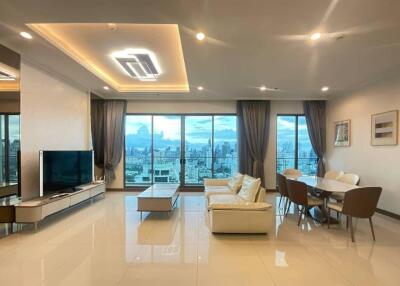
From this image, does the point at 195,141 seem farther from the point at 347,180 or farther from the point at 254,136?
the point at 347,180

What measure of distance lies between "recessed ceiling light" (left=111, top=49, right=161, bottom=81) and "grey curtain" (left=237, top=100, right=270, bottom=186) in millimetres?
3274

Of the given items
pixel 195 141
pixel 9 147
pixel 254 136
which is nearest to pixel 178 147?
pixel 195 141

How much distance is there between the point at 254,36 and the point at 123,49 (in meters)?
2.37

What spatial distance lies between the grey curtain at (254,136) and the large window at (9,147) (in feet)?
19.0

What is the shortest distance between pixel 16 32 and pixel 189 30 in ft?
8.04

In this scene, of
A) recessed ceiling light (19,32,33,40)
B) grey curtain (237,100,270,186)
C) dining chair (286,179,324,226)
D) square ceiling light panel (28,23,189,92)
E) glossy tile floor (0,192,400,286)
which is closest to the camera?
glossy tile floor (0,192,400,286)

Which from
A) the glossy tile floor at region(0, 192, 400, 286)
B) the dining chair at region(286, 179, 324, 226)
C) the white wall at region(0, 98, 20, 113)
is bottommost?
the glossy tile floor at region(0, 192, 400, 286)

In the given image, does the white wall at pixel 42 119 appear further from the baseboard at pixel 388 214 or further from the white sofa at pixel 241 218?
the baseboard at pixel 388 214

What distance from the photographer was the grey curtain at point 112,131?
8.02 meters

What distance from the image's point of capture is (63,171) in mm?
5297

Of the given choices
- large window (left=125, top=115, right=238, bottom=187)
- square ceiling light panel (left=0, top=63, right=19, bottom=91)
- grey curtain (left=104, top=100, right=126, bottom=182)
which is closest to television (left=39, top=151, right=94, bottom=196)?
square ceiling light panel (left=0, top=63, right=19, bottom=91)

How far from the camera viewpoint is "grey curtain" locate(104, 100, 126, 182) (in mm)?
8023

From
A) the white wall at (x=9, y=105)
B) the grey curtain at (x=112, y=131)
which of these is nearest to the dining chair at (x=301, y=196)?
the white wall at (x=9, y=105)

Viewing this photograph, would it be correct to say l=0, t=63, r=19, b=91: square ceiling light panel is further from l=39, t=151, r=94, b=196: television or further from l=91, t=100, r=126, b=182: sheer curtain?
l=91, t=100, r=126, b=182: sheer curtain
